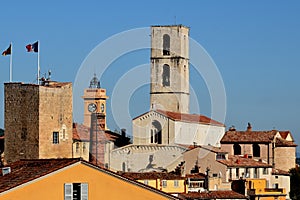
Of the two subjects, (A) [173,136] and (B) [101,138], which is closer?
(B) [101,138]

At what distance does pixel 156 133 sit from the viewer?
85750 millimetres

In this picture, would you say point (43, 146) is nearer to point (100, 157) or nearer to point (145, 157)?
point (100, 157)

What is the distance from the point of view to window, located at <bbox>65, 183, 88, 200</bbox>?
26.0m

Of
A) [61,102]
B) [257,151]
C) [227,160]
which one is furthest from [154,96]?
[61,102]

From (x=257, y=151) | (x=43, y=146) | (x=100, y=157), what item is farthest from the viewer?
(x=257, y=151)

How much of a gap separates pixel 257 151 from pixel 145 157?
499 inches

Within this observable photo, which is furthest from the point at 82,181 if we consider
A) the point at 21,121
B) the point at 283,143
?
the point at 283,143

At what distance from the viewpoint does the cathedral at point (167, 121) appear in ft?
267

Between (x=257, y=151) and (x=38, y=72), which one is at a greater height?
(x=38, y=72)

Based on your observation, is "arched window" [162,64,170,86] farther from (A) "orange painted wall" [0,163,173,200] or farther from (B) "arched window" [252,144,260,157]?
(A) "orange painted wall" [0,163,173,200]

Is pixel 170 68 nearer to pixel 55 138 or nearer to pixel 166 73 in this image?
pixel 166 73

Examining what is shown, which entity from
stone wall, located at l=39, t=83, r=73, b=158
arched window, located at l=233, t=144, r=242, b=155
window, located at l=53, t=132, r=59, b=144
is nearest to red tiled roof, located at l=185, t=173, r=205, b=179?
stone wall, located at l=39, t=83, r=73, b=158

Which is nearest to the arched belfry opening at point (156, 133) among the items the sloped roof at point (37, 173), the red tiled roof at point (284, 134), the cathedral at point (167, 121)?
the cathedral at point (167, 121)

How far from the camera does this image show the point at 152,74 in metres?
97.3
